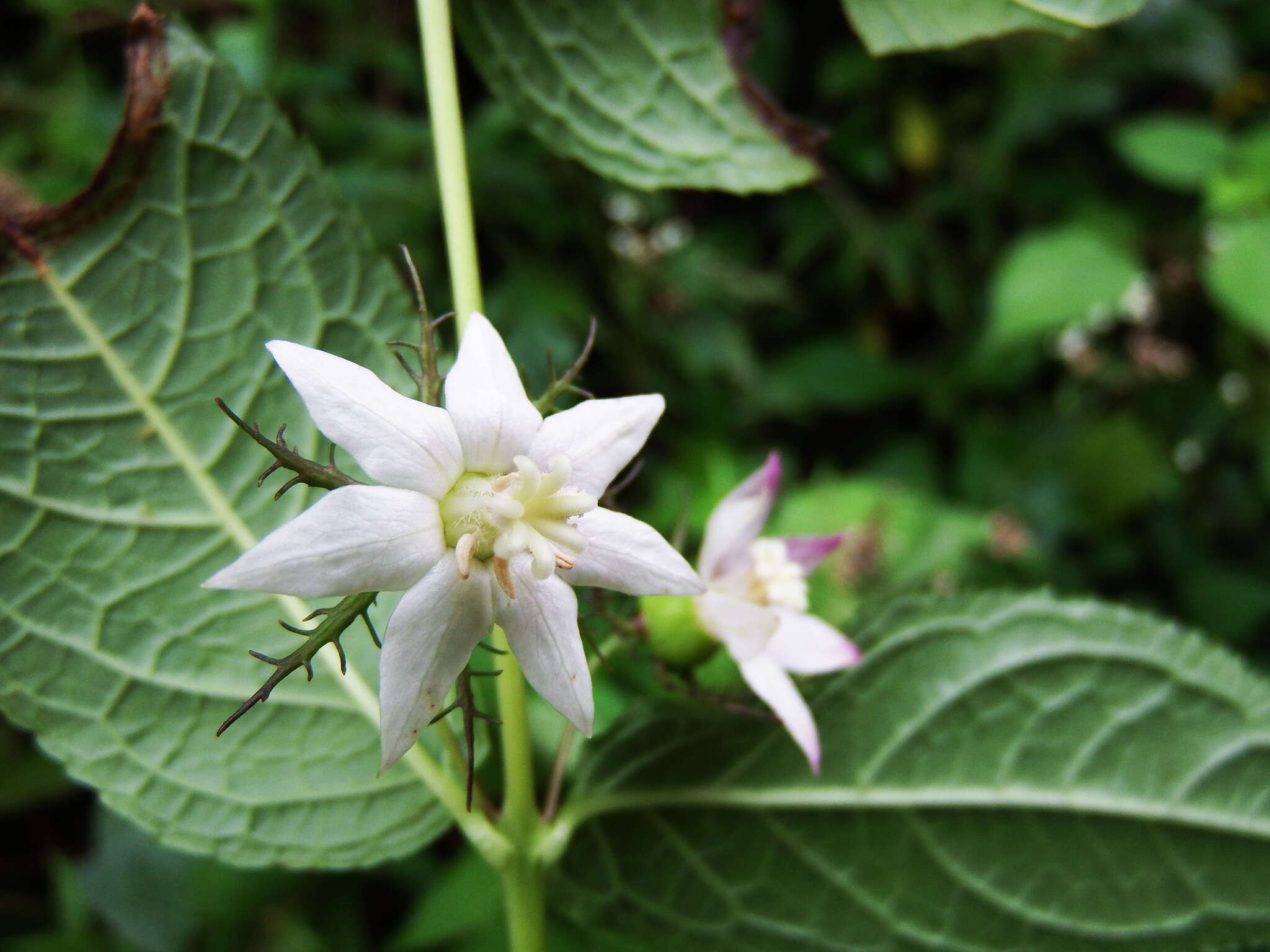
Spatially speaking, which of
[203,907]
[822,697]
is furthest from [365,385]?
[203,907]

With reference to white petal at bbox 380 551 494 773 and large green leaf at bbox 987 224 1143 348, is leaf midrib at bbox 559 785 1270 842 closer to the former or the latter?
white petal at bbox 380 551 494 773

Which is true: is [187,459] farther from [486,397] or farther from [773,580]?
[773,580]

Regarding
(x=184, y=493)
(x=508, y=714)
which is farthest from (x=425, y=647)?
(x=184, y=493)

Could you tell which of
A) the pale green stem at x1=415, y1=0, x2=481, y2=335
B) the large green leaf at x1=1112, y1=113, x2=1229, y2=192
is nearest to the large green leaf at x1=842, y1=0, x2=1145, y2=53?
the pale green stem at x1=415, y1=0, x2=481, y2=335

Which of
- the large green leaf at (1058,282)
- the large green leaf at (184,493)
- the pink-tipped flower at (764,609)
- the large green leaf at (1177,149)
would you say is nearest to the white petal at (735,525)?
the pink-tipped flower at (764,609)

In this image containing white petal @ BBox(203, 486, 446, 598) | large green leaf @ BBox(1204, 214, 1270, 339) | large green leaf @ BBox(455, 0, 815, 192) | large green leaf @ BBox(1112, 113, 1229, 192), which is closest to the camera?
white petal @ BBox(203, 486, 446, 598)

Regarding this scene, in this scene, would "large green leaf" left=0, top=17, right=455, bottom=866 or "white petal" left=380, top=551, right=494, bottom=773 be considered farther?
"large green leaf" left=0, top=17, right=455, bottom=866

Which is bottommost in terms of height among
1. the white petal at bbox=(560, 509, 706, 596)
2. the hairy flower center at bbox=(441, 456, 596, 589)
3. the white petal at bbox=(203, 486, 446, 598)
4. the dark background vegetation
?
the dark background vegetation

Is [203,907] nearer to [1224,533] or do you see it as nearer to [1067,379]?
[1067,379]
